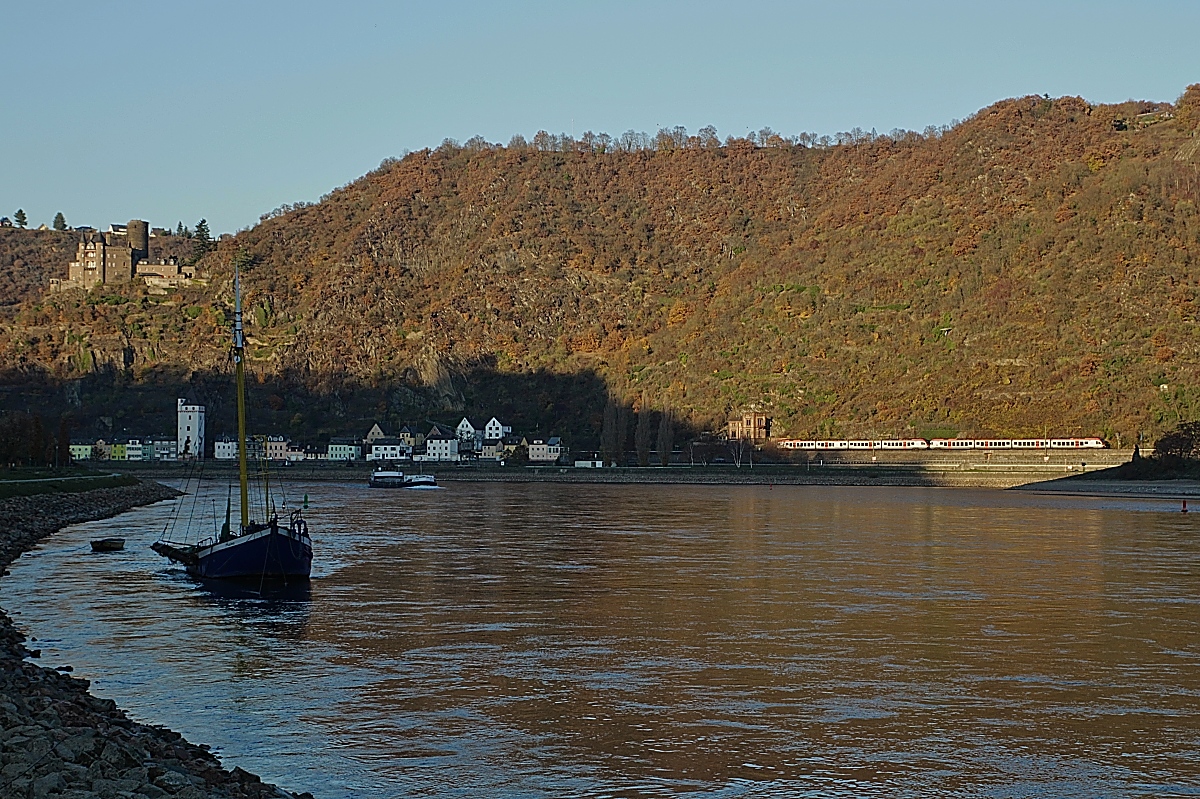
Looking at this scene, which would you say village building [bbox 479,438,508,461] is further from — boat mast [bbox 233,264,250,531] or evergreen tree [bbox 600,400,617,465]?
boat mast [bbox 233,264,250,531]

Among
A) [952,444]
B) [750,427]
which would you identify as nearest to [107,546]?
[952,444]

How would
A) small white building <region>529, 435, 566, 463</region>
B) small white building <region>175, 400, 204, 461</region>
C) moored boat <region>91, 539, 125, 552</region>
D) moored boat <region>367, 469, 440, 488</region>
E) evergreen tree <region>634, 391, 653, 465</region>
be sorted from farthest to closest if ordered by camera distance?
small white building <region>175, 400, 204, 461</region> < small white building <region>529, 435, 566, 463</region> < evergreen tree <region>634, 391, 653, 465</region> < moored boat <region>367, 469, 440, 488</region> < moored boat <region>91, 539, 125, 552</region>

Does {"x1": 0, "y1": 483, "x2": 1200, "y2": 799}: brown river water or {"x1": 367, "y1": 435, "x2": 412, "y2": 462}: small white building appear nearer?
{"x1": 0, "y1": 483, "x2": 1200, "y2": 799}: brown river water

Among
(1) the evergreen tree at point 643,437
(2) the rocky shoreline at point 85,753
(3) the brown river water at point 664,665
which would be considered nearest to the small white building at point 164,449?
(1) the evergreen tree at point 643,437

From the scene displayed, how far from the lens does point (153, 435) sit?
160000 millimetres

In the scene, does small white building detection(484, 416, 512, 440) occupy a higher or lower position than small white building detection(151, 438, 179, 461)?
higher

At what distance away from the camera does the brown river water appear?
52.1 ft

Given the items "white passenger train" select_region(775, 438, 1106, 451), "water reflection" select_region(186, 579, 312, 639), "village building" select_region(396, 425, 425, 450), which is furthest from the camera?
"village building" select_region(396, 425, 425, 450)

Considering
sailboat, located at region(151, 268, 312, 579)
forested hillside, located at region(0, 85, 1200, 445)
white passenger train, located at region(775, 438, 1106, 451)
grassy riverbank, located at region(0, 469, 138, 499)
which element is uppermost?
forested hillside, located at region(0, 85, 1200, 445)

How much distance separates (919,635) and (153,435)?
148 metres

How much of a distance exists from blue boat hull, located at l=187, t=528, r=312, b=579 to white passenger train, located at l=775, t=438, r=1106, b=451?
9627 cm

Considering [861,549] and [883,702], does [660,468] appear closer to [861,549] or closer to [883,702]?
[861,549]

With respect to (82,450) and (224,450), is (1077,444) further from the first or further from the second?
(82,450)

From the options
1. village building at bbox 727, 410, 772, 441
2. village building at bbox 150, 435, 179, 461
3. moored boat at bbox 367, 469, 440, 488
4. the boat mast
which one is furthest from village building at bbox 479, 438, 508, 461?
the boat mast
